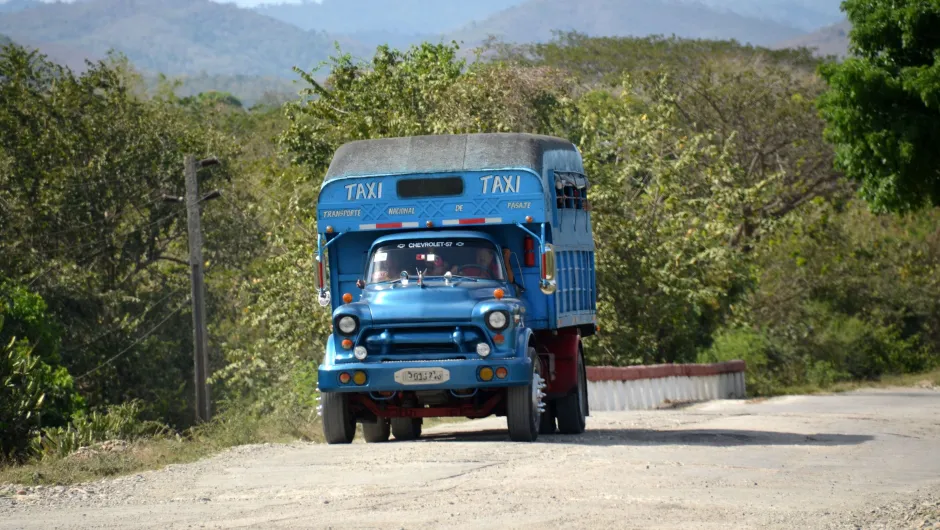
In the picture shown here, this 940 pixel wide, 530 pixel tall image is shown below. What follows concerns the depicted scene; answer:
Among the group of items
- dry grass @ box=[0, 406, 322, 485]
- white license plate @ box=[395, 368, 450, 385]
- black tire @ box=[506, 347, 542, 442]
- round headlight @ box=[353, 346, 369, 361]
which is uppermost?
round headlight @ box=[353, 346, 369, 361]

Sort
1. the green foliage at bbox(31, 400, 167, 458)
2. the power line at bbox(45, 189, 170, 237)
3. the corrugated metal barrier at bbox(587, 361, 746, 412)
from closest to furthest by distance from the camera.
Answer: the green foliage at bbox(31, 400, 167, 458), the corrugated metal barrier at bbox(587, 361, 746, 412), the power line at bbox(45, 189, 170, 237)

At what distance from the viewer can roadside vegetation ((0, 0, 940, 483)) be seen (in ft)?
96.6

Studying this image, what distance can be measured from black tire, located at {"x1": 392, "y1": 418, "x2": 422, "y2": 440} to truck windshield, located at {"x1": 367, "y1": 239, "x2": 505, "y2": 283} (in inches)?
93.4

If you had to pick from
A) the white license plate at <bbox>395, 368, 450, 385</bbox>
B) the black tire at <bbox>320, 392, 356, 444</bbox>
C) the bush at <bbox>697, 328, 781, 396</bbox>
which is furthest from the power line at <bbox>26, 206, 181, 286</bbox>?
the white license plate at <bbox>395, 368, 450, 385</bbox>

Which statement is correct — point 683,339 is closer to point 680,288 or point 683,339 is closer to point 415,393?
point 680,288

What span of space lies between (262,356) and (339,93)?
7.42m

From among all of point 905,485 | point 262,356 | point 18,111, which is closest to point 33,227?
point 18,111

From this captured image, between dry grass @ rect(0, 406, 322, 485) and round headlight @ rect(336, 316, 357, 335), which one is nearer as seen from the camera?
dry grass @ rect(0, 406, 322, 485)

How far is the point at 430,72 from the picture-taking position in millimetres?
32188

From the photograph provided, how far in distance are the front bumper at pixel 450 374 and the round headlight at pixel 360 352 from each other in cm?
8

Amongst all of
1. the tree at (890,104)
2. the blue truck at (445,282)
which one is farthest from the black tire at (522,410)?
the tree at (890,104)

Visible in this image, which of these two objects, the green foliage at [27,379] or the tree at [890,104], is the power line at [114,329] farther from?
the tree at [890,104]

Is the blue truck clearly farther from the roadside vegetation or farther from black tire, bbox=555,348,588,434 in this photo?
the roadside vegetation

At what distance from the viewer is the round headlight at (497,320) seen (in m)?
14.2
